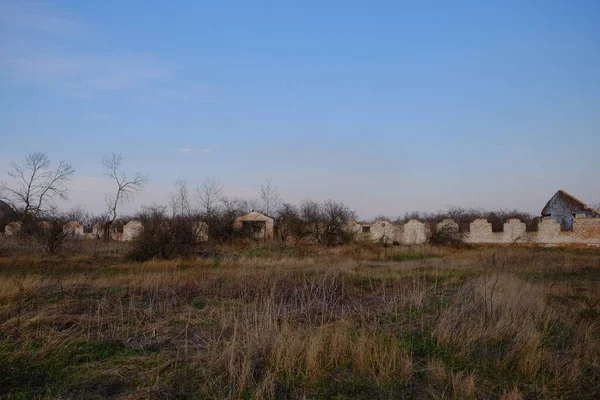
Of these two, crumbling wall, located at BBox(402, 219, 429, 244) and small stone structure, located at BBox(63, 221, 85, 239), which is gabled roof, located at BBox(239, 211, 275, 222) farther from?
small stone structure, located at BBox(63, 221, 85, 239)

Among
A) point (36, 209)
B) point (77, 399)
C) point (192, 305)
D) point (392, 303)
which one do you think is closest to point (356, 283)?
point (392, 303)

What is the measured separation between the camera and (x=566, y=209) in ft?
127

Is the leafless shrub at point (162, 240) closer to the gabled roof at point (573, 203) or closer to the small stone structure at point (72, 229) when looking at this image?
the small stone structure at point (72, 229)

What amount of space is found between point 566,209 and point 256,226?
26872mm

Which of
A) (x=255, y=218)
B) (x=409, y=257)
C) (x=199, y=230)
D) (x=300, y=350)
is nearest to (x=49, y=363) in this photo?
(x=300, y=350)

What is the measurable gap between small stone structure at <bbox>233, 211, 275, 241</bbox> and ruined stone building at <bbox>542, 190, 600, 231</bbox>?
2387cm

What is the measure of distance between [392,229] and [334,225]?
5.18m

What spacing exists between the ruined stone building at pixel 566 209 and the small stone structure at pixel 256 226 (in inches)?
940

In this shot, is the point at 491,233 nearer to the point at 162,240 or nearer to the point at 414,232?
the point at 414,232

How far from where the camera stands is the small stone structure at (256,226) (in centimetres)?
3634

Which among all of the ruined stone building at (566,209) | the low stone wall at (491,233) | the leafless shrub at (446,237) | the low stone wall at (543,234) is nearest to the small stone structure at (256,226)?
the low stone wall at (491,233)

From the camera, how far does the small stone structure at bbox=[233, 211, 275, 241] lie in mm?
36344

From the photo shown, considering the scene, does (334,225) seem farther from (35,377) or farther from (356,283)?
(35,377)

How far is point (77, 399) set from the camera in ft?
13.3
